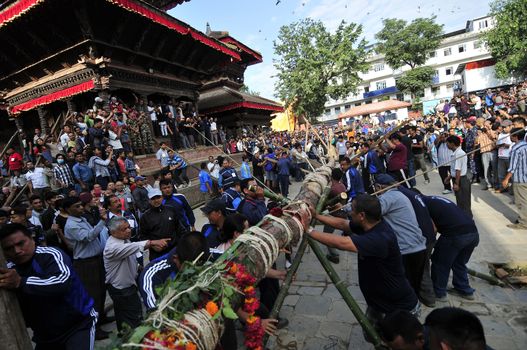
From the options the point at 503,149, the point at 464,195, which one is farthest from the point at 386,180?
the point at 503,149

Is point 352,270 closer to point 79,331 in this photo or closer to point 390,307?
point 390,307

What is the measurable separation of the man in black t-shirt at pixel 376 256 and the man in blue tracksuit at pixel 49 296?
2140mm

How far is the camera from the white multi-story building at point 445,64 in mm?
47469

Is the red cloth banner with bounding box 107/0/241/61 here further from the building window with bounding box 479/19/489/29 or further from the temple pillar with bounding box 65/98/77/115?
the building window with bounding box 479/19/489/29

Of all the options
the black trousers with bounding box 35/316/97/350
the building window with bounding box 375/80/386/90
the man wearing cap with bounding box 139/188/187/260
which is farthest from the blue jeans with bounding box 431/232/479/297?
the building window with bounding box 375/80/386/90

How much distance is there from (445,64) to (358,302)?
2277 inches

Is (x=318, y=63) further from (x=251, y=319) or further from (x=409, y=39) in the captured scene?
(x=251, y=319)

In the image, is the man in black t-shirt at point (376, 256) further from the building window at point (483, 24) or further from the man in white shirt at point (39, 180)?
the building window at point (483, 24)

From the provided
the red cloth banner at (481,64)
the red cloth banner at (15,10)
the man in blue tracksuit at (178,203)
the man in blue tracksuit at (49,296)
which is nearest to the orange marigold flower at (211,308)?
the man in blue tracksuit at (49,296)

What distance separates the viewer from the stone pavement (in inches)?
135

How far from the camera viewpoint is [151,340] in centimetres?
150

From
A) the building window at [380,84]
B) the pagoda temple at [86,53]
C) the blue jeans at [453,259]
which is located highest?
the building window at [380,84]

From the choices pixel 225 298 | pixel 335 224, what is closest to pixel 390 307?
pixel 335 224

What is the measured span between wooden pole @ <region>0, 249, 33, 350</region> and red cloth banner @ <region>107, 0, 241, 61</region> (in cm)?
977
